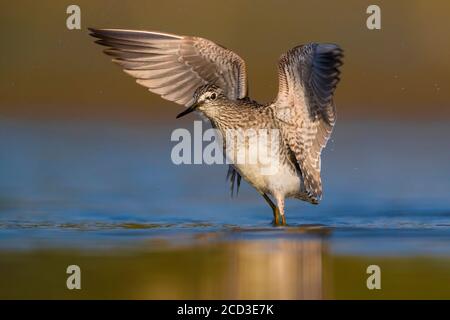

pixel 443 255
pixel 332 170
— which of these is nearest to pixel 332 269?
pixel 443 255

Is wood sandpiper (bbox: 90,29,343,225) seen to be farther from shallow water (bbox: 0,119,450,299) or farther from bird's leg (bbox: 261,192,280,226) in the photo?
shallow water (bbox: 0,119,450,299)

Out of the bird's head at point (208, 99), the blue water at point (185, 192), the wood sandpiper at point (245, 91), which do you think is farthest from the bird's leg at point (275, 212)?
the bird's head at point (208, 99)

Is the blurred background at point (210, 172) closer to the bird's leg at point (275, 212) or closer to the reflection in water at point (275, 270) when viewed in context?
the reflection in water at point (275, 270)

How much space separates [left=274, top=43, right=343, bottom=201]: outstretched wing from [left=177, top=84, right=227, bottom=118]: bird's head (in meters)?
0.56

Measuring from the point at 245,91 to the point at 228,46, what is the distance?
245 inches

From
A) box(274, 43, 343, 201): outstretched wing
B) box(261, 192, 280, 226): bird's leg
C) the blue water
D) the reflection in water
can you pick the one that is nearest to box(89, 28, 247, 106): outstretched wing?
box(274, 43, 343, 201): outstretched wing

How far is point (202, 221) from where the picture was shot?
1134 centimetres

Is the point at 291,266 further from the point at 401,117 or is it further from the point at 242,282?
the point at 401,117

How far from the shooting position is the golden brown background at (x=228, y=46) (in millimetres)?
17578

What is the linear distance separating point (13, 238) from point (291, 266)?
2.70 m

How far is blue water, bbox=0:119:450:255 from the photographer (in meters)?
10.3

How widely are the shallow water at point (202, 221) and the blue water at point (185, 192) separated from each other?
0.02m

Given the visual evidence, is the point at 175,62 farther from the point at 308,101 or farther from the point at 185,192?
the point at 185,192

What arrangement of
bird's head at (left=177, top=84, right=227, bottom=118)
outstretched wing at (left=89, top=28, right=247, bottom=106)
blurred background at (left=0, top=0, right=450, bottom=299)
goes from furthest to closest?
outstretched wing at (left=89, top=28, right=247, bottom=106) → bird's head at (left=177, top=84, right=227, bottom=118) → blurred background at (left=0, top=0, right=450, bottom=299)
